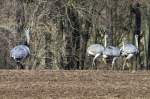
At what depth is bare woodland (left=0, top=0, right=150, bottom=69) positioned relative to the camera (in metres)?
25.6

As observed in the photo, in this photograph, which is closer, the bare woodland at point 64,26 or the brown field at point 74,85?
the brown field at point 74,85

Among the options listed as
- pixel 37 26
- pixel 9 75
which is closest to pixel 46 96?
pixel 9 75

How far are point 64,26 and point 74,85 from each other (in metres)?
13.5

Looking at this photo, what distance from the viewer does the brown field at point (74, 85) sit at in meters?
12.2

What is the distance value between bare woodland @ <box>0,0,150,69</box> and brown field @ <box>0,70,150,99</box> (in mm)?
9541

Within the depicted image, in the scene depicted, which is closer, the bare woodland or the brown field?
the brown field

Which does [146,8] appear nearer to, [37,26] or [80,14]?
[80,14]

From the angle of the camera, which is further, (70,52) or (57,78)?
(70,52)

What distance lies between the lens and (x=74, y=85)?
535 inches

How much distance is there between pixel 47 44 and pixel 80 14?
2000 millimetres

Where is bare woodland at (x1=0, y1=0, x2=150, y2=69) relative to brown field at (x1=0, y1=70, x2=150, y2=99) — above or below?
above

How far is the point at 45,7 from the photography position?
25.7 m

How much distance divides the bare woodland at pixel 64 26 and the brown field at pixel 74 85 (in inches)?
376

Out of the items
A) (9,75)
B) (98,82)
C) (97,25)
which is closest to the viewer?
(98,82)
